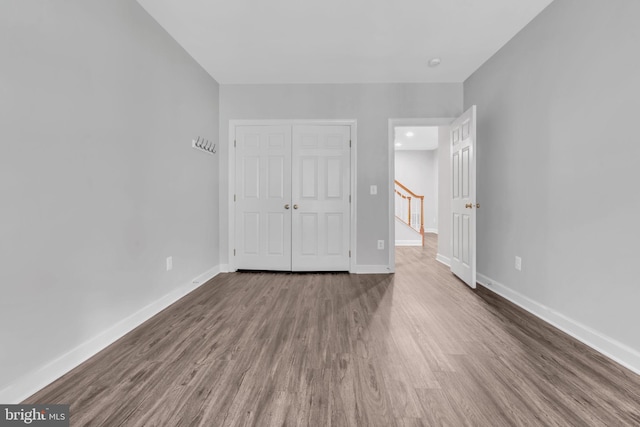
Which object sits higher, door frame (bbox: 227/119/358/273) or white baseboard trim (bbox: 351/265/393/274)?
door frame (bbox: 227/119/358/273)

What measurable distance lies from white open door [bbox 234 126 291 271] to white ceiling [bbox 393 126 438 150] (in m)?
3.71

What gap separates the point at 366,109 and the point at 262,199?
74.9 inches

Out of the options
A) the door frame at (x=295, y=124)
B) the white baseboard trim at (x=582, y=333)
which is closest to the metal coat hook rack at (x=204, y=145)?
the door frame at (x=295, y=124)

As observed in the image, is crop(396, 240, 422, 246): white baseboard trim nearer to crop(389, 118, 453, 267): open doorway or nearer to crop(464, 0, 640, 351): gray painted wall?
crop(389, 118, 453, 267): open doorway

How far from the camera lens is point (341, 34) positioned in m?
2.63

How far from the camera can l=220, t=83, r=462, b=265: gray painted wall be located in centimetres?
368

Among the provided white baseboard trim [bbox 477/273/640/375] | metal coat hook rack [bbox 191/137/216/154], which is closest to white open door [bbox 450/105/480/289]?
white baseboard trim [bbox 477/273/640/375]

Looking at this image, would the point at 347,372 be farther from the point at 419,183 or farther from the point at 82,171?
the point at 419,183

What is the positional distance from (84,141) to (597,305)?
357cm

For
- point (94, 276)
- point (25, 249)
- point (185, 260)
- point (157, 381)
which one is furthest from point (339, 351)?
point (185, 260)

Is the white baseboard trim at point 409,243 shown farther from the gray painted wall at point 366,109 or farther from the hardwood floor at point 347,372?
the hardwood floor at point 347,372

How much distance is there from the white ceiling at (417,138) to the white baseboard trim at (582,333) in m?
4.50

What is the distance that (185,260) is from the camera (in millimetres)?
2920

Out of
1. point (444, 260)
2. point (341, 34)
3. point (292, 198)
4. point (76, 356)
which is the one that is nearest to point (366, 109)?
point (341, 34)
